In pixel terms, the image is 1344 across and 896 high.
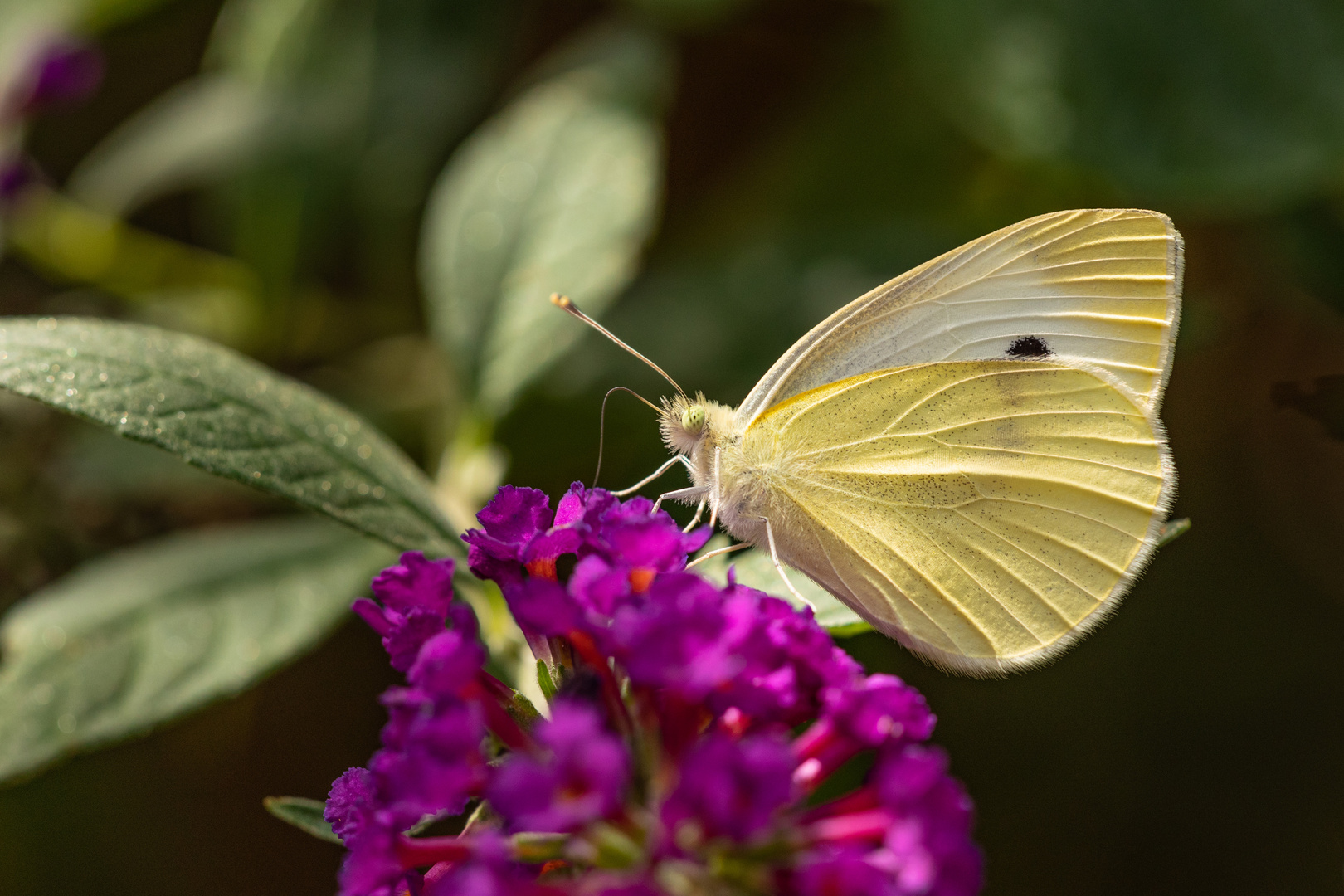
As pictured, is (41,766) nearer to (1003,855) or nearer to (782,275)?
(782,275)

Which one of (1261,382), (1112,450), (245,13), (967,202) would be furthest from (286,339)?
(1261,382)

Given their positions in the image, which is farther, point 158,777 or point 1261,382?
point 1261,382

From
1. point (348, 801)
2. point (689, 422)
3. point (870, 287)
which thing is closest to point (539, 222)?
point (689, 422)

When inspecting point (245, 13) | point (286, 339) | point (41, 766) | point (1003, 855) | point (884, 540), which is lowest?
point (1003, 855)

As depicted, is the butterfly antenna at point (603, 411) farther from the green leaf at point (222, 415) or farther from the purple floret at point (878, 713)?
the purple floret at point (878, 713)

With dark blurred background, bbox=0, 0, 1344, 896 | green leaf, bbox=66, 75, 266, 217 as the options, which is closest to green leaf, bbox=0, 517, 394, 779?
dark blurred background, bbox=0, 0, 1344, 896

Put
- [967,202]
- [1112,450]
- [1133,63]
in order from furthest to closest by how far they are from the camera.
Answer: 1. [967,202]
2. [1133,63]
3. [1112,450]

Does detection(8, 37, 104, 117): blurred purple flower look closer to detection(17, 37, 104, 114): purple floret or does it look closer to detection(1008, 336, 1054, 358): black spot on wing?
detection(17, 37, 104, 114): purple floret
